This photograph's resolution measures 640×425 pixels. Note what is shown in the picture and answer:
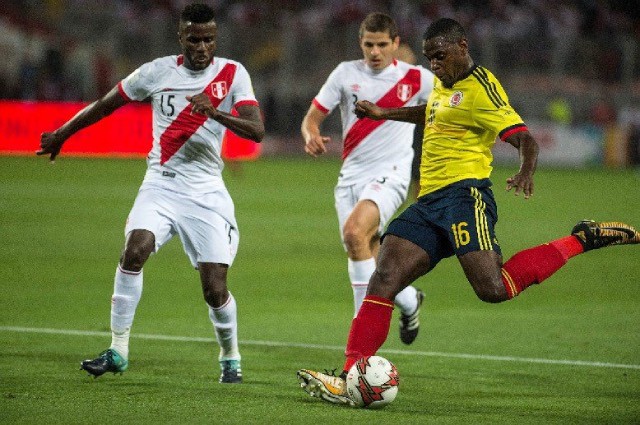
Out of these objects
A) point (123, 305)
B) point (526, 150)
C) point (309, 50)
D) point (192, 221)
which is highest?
point (309, 50)

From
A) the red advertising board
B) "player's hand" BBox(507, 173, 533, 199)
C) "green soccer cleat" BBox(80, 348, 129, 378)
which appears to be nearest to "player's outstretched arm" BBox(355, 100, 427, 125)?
"player's hand" BBox(507, 173, 533, 199)

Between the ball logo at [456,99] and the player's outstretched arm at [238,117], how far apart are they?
123 centimetres

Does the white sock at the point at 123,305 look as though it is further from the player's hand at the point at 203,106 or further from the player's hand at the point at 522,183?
the player's hand at the point at 522,183

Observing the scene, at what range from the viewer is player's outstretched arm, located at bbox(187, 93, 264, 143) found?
729cm

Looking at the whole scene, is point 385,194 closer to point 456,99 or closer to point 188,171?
point 188,171

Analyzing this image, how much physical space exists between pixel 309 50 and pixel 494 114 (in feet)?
80.5

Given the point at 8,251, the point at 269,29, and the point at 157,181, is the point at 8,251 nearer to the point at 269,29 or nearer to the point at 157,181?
the point at 157,181

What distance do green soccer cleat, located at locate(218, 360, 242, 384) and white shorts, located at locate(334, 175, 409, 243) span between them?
1.92m

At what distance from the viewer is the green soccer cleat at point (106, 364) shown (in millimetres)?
7426

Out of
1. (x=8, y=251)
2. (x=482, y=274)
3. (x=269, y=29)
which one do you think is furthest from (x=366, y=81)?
(x=269, y=29)

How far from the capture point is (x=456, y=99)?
7.20 metres

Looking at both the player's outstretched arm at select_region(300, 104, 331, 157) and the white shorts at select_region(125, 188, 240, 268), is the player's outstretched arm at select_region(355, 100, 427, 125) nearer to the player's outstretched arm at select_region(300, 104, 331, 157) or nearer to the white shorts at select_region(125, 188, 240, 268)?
the player's outstretched arm at select_region(300, 104, 331, 157)

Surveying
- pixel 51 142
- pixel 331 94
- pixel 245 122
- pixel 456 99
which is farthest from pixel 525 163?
pixel 51 142

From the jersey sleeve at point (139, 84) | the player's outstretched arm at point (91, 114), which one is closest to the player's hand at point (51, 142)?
the player's outstretched arm at point (91, 114)
